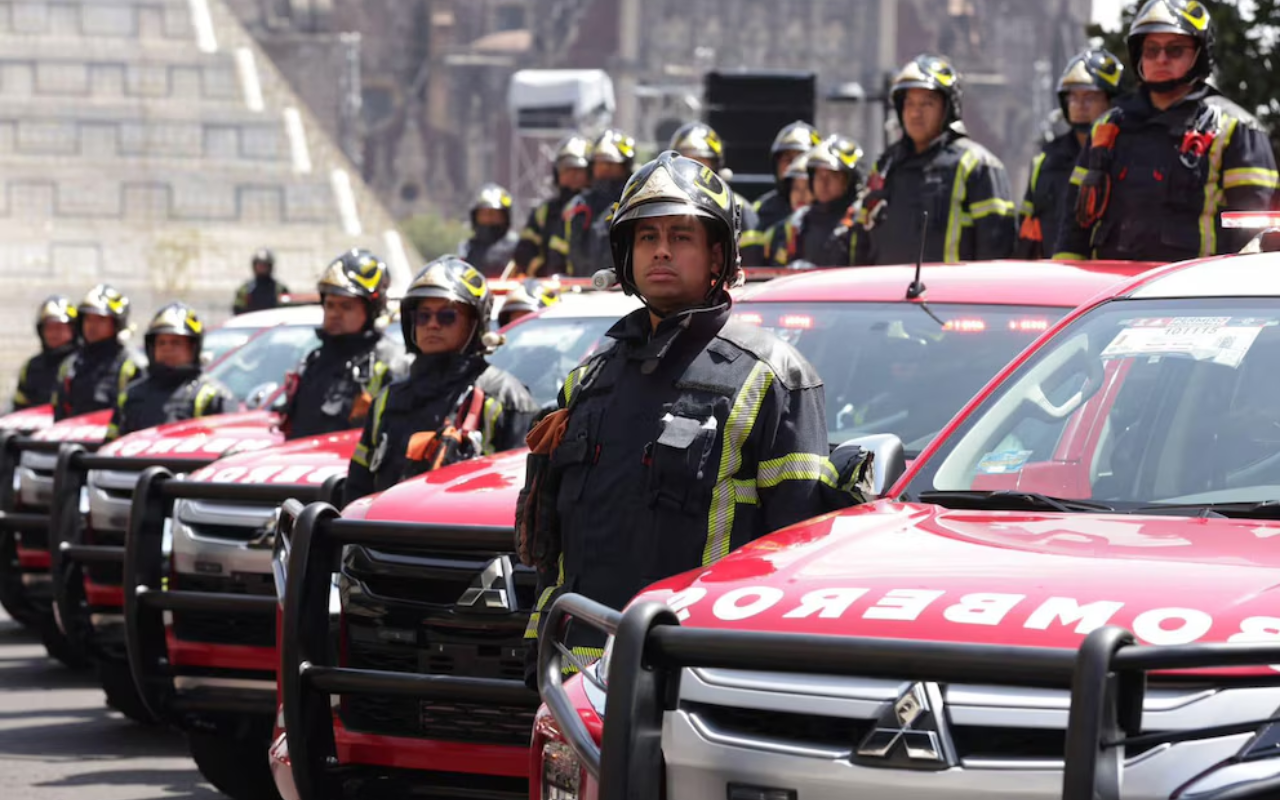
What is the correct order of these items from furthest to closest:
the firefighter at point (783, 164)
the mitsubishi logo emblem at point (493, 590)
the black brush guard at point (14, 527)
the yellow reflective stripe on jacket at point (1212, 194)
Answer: the firefighter at point (783, 164) → the black brush guard at point (14, 527) → the yellow reflective stripe on jacket at point (1212, 194) → the mitsubishi logo emblem at point (493, 590)

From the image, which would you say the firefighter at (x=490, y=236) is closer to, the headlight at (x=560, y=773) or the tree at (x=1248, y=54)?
the tree at (x=1248, y=54)

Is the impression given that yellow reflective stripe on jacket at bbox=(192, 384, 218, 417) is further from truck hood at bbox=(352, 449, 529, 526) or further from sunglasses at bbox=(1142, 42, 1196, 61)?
truck hood at bbox=(352, 449, 529, 526)

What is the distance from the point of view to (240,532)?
355 inches

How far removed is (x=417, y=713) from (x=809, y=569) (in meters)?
2.31

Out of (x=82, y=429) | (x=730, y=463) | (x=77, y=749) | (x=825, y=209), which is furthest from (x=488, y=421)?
(x=82, y=429)

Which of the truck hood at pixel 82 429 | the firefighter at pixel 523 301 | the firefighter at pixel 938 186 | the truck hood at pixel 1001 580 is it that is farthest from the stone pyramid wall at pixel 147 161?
the truck hood at pixel 1001 580

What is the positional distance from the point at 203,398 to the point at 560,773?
9.00m

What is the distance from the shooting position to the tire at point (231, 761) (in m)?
8.60

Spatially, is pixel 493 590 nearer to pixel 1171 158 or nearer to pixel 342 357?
pixel 1171 158

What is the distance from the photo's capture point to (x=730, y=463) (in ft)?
17.8

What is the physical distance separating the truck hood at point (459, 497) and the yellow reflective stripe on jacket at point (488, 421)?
108 centimetres

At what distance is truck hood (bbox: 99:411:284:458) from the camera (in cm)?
1091

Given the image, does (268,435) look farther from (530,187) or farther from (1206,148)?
(530,187)

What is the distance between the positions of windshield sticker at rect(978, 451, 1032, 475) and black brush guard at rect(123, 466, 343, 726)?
11.3ft
